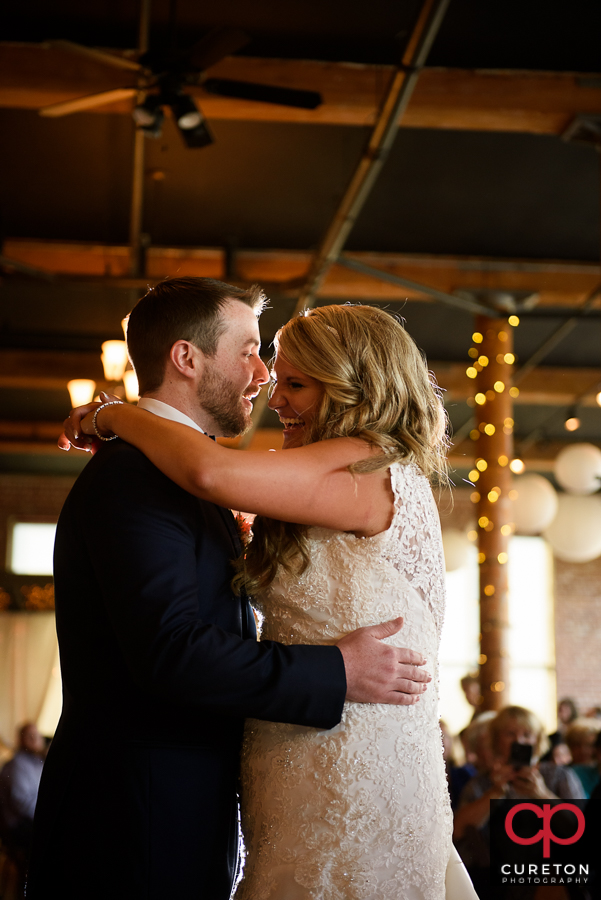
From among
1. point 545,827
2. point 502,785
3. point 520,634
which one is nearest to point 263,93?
point 502,785

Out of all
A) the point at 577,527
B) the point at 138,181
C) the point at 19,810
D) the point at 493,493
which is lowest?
the point at 19,810

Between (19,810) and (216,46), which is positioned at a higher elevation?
(216,46)

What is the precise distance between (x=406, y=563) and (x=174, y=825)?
64 centimetres

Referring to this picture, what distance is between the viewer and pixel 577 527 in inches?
310

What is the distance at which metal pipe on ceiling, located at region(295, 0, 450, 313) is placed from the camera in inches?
162

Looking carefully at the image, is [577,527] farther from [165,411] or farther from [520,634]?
[520,634]

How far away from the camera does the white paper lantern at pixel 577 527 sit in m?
7.83

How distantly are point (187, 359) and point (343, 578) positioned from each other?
56 cm

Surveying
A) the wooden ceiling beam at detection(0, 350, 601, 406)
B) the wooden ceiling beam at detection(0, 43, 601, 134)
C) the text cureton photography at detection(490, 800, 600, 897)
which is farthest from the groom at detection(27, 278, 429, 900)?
the wooden ceiling beam at detection(0, 350, 601, 406)

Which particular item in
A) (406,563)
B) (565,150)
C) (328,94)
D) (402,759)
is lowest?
(402,759)

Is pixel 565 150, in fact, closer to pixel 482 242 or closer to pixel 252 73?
pixel 482 242

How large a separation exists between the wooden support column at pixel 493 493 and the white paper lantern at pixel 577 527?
2.25 ft

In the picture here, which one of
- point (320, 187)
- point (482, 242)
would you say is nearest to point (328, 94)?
point (320, 187)

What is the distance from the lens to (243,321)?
6.38ft
